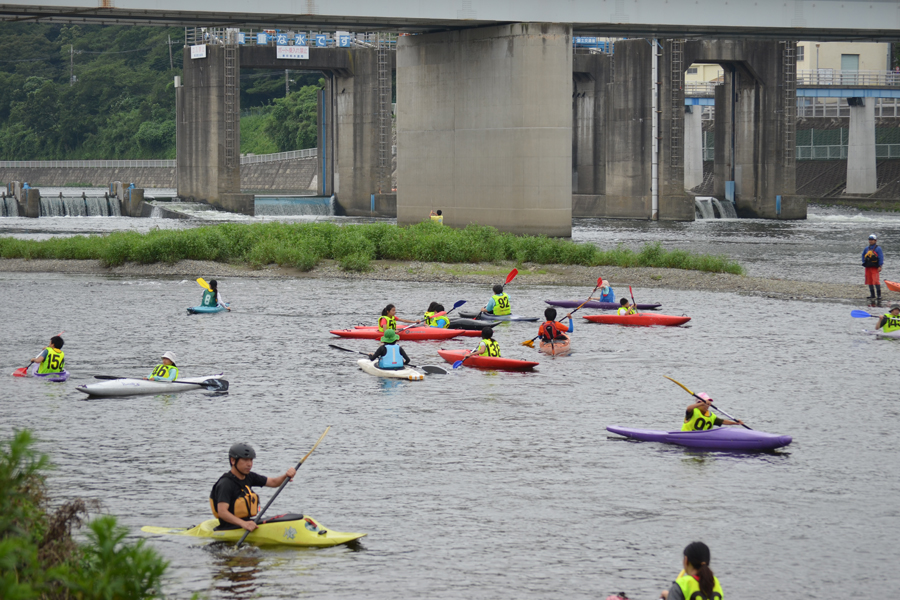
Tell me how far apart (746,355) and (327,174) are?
65.9 metres

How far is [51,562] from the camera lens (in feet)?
25.0

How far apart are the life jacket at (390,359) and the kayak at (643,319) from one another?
8.72 meters

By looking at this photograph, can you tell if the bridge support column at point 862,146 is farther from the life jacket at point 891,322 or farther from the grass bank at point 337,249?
the life jacket at point 891,322

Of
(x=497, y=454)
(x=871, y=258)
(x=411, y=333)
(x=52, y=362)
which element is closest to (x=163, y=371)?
(x=52, y=362)

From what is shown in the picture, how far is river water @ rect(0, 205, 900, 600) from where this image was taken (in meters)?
10.8

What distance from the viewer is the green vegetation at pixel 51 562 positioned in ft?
20.4

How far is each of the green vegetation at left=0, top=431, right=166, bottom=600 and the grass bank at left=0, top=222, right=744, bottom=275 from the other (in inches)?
1238

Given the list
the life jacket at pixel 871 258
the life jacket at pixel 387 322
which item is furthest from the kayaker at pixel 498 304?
the life jacket at pixel 871 258

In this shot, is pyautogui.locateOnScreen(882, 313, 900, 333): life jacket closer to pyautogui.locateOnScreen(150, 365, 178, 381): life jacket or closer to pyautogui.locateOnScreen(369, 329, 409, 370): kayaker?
pyautogui.locateOnScreen(369, 329, 409, 370): kayaker

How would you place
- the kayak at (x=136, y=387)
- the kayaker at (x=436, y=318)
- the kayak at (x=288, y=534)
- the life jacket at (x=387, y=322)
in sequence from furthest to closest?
the kayaker at (x=436, y=318), the life jacket at (x=387, y=322), the kayak at (x=136, y=387), the kayak at (x=288, y=534)

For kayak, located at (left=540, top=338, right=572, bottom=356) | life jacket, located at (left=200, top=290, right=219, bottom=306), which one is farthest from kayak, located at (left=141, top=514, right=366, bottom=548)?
life jacket, located at (left=200, top=290, right=219, bottom=306)

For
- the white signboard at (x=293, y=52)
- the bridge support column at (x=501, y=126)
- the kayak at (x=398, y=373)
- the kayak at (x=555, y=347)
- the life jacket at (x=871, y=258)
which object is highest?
the white signboard at (x=293, y=52)

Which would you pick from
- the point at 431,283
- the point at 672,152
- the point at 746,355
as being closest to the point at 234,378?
the point at 746,355

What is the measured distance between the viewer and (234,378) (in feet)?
66.9
